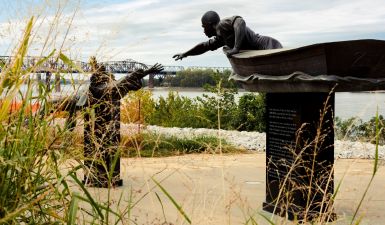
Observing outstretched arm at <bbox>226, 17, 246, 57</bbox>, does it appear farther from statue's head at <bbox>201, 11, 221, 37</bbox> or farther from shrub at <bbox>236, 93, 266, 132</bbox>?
shrub at <bbox>236, 93, 266, 132</bbox>

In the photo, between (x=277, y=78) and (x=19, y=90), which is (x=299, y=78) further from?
(x=19, y=90)

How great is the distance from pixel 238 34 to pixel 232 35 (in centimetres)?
19

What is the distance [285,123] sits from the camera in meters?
5.20

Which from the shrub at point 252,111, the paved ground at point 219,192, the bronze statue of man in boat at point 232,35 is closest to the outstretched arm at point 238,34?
the bronze statue of man in boat at point 232,35

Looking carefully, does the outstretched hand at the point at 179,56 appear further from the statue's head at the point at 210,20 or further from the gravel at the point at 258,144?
the gravel at the point at 258,144

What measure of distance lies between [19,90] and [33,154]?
384 millimetres

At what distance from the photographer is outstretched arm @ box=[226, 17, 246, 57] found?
5.50m

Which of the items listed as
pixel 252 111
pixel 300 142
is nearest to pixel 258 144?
pixel 252 111

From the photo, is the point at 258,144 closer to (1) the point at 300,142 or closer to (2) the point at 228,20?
(2) the point at 228,20

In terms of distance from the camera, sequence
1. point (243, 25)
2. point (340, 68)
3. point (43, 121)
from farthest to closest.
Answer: point (243, 25) < point (340, 68) < point (43, 121)

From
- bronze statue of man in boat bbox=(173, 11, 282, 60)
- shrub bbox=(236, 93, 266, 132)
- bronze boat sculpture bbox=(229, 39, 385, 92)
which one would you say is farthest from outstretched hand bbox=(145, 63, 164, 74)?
shrub bbox=(236, 93, 266, 132)

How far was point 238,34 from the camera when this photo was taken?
552 centimetres

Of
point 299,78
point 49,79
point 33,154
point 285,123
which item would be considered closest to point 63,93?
point 49,79

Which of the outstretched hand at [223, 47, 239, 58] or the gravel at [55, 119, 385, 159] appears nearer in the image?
the outstretched hand at [223, 47, 239, 58]
